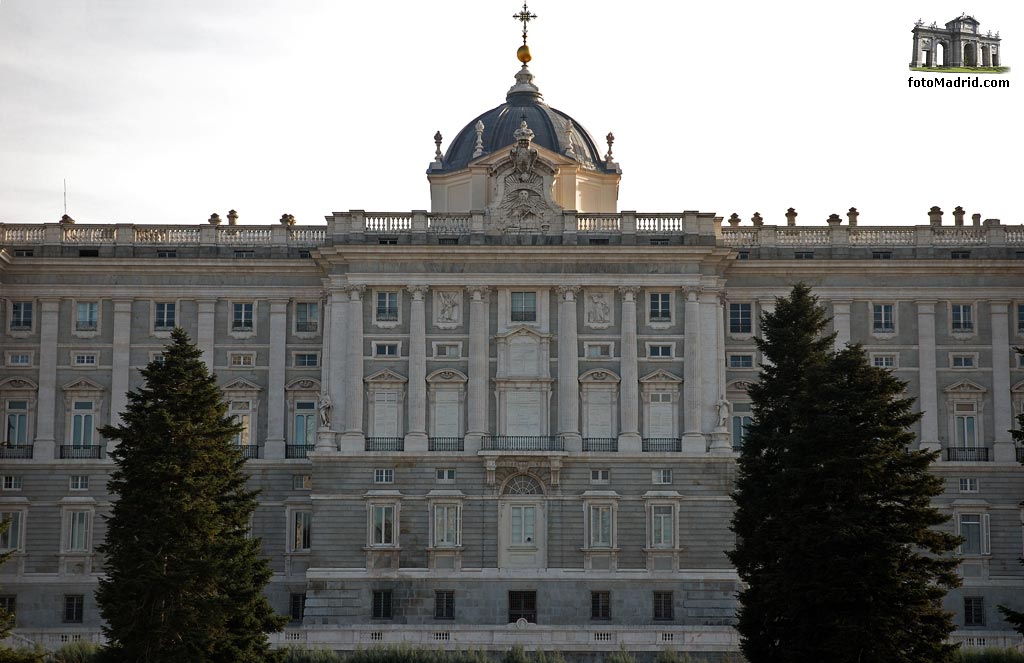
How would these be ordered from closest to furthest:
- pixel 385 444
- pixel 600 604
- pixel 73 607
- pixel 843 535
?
pixel 843 535 < pixel 600 604 < pixel 385 444 < pixel 73 607

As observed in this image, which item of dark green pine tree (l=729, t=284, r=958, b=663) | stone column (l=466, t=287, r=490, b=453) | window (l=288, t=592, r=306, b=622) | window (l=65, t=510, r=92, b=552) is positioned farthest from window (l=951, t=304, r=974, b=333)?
window (l=65, t=510, r=92, b=552)

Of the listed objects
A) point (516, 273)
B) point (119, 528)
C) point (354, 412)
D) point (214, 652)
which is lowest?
point (214, 652)

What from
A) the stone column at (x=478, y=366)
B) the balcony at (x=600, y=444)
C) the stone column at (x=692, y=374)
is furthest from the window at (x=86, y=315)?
the stone column at (x=692, y=374)

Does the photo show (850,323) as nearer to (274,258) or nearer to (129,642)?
(274,258)

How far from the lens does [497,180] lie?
8200 cm

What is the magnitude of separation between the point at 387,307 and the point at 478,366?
5.00 metres

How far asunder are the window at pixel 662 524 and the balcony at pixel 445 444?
8.97 metres

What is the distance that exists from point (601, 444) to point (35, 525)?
25922mm

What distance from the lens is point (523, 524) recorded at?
78.9 metres

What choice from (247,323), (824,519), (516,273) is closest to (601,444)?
(516,273)

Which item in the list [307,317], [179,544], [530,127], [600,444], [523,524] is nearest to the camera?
[179,544]

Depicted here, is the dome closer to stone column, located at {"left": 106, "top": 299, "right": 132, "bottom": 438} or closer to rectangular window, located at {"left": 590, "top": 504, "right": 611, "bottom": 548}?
stone column, located at {"left": 106, "top": 299, "right": 132, "bottom": 438}

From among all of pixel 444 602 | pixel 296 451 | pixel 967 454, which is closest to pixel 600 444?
pixel 444 602

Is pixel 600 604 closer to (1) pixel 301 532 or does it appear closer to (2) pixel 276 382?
(1) pixel 301 532
